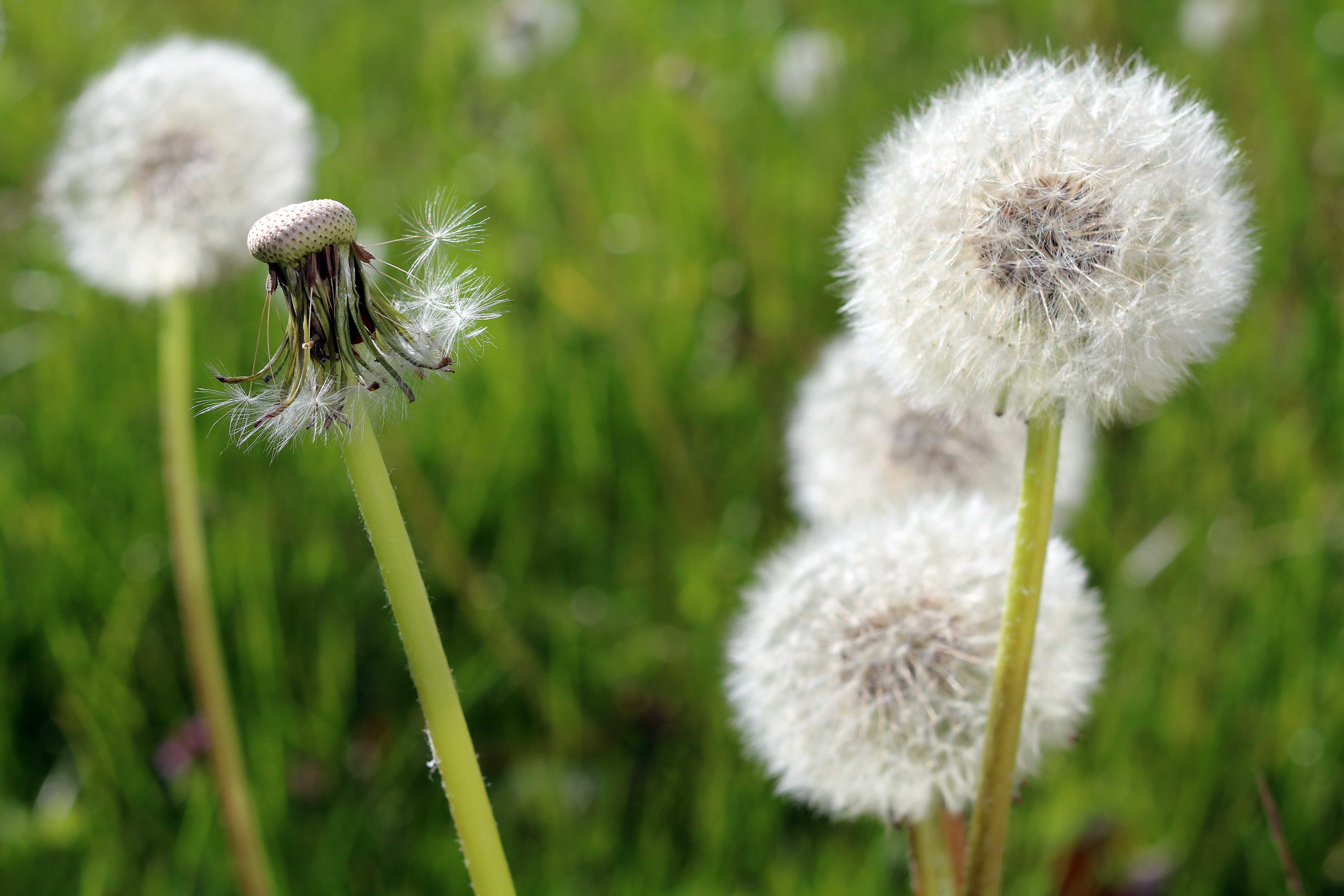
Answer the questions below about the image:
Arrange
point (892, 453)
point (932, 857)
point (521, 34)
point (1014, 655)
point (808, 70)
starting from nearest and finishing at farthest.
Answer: point (1014, 655) < point (932, 857) < point (892, 453) < point (521, 34) < point (808, 70)

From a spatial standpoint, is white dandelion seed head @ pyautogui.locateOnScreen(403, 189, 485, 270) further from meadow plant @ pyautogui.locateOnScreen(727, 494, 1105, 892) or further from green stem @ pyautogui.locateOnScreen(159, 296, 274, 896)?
green stem @ pyautogui.locateOnScreen(159, 296, 274, 896)

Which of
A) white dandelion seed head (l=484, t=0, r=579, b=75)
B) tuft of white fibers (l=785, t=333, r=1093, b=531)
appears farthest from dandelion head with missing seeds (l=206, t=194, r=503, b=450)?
white dandelion seed head (l=484, t=0, r=579, b=75)

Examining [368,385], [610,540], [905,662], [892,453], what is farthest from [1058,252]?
[610,540]

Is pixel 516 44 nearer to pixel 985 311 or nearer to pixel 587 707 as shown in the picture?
pixel 587 707

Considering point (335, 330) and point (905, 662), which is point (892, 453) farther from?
point (335, 330)

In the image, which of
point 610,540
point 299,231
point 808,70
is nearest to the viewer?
point 299,231

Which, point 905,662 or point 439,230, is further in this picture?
point 905,662

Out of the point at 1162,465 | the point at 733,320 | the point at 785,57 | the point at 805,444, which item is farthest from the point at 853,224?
the point at 785,57
